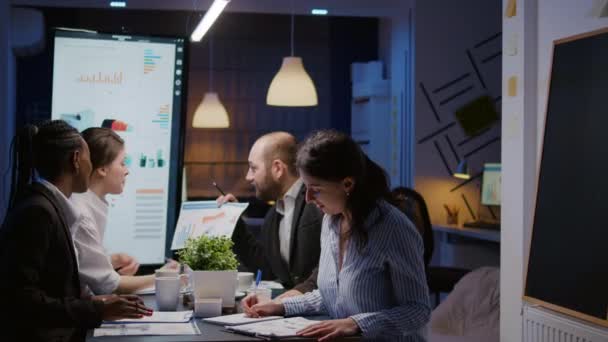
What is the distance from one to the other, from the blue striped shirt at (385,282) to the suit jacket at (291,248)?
3.26 feet

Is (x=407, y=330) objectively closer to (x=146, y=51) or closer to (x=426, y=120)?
(x=146, y=51)

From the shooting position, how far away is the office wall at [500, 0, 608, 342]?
370 centimetres

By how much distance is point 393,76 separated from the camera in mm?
8766

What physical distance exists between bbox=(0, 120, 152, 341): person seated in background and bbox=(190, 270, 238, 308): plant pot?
0.69 ft

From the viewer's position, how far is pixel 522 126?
3785 millimetres

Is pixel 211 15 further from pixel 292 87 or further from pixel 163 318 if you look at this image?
pixel 163 318

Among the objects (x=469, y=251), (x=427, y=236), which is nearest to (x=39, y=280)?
(x=427, y=236)

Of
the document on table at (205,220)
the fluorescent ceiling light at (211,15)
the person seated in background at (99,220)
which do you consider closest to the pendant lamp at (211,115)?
the fluorescent ceiling light at (211,15)

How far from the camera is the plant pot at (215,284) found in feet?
9.39

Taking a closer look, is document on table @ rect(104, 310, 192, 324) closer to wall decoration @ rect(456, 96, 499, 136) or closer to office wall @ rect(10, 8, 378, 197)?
wall decoration @ rect(456, 96, 499, 136)

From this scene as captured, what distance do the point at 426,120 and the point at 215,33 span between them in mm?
3201

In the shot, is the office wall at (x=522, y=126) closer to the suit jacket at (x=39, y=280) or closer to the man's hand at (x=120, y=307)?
the man's hand at (x=120, y=307)

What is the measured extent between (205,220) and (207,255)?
2.91 feet

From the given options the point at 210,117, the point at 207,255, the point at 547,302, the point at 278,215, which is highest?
the point at 210,117
